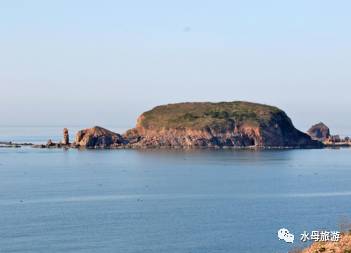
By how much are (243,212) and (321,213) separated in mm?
8533

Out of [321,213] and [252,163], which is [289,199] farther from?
[252,163]

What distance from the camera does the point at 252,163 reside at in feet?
623

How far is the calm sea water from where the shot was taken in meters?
65.4

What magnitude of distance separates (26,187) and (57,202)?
26.1 metres

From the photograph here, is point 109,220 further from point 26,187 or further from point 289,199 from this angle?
point 26,187

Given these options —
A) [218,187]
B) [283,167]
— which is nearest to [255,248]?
[218,187]

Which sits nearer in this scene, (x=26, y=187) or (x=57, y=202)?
(x=57, y=202)

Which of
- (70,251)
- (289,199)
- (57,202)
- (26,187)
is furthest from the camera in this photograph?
(26,187)

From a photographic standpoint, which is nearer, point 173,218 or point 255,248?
point 255,248

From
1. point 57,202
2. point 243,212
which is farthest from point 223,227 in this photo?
point 57,202

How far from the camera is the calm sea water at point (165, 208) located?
6538 cm

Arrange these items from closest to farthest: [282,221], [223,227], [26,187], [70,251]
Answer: [70,251]
[223,227]
[282,221]
[26,187]

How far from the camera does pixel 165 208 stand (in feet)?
299

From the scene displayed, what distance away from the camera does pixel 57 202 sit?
314 ft
